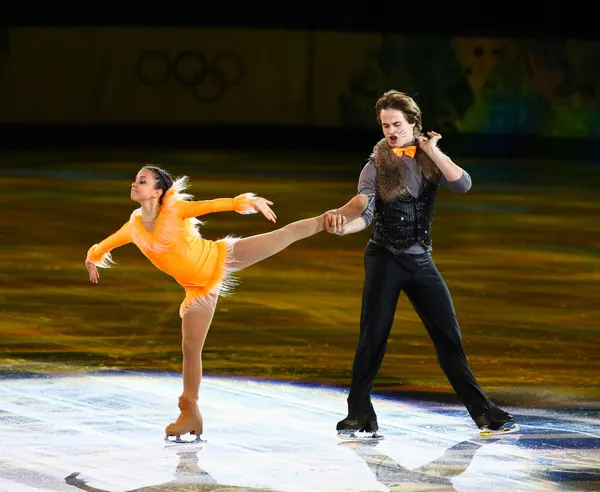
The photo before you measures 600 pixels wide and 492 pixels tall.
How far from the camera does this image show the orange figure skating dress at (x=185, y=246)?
256 inches

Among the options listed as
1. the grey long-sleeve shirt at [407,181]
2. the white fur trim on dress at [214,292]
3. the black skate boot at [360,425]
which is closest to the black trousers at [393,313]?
the black skate boot at [360,425]

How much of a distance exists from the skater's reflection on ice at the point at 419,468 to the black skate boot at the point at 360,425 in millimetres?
71

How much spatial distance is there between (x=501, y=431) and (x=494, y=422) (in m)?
0.08

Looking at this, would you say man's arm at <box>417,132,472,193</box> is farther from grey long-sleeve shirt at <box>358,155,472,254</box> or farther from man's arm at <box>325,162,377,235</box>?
man's arm at <box>325,162,377,235</box>

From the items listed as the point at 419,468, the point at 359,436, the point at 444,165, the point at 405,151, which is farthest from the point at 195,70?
the point at 419,468

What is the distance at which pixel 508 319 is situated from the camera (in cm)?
1088

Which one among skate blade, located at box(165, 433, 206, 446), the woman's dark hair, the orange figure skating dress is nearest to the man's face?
the orange figure skating dress

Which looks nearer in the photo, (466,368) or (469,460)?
(469,460)

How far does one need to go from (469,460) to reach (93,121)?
77.6ft

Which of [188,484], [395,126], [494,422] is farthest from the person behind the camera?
[494,422]

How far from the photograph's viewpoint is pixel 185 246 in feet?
21.5

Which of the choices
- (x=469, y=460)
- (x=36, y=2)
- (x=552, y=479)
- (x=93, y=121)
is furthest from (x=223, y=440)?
(x=36, y=2)

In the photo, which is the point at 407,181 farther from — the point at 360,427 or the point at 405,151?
the point at 360,427

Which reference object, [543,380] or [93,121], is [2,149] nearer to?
[93,121]
